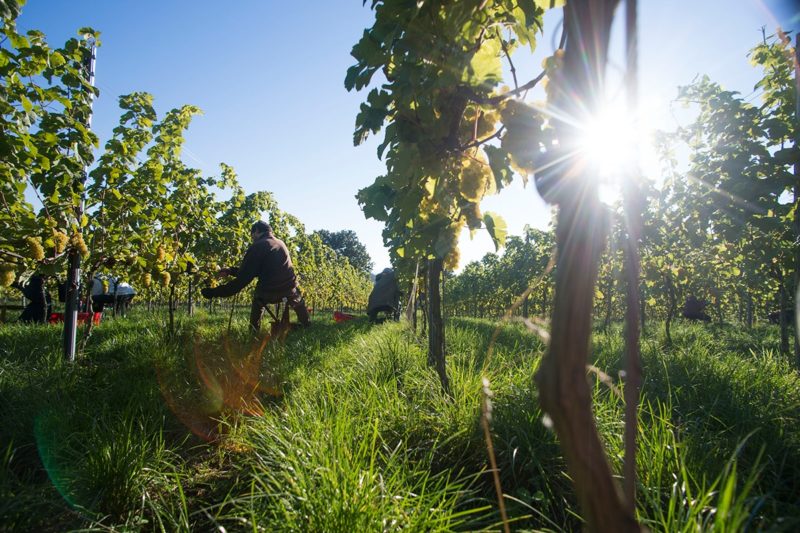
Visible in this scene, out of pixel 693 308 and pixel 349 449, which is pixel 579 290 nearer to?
pixel 349 449

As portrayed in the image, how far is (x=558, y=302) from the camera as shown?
561 mm

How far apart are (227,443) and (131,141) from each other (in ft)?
10.7

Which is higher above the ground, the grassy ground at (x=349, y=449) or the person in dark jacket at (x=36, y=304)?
the person in dark jacket at (x=36, y=304)

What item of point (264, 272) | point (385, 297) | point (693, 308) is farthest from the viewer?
point (693, 308)

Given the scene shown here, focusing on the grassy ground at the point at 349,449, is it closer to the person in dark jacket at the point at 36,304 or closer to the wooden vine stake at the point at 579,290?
the wooden vine stake at the point at 579,290

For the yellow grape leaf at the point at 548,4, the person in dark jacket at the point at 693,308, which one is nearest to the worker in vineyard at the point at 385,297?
the yellow grape leaf at the point at 548,4

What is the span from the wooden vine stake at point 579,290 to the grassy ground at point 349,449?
15 centimetres

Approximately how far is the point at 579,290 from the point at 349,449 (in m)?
1.61

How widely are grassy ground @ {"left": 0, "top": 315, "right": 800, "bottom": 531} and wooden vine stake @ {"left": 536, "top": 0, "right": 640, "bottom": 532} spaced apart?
146 millimetres

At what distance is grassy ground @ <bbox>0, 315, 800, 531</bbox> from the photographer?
144cm

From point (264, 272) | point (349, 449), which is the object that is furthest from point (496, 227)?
point (264, 272)

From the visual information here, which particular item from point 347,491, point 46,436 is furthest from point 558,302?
point 46,436

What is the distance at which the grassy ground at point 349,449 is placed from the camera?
1.44m

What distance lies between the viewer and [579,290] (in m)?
0.55
